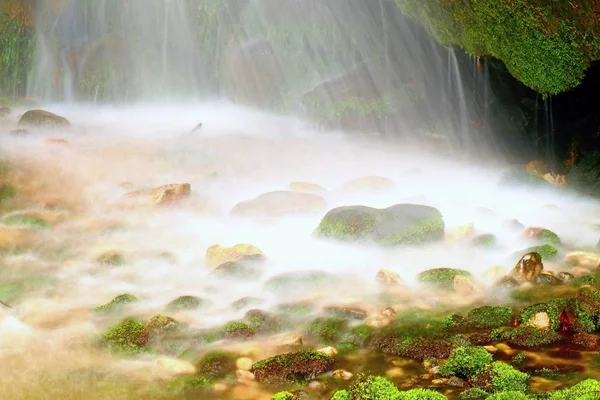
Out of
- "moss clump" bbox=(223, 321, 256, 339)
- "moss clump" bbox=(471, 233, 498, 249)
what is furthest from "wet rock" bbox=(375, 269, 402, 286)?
"moss clump" bbox=(223, 321, 256, 339)

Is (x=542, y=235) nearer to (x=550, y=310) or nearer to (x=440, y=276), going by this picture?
(x=440, y=276)

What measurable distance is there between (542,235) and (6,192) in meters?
7.91

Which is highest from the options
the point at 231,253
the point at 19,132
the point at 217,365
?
the point at 19,132

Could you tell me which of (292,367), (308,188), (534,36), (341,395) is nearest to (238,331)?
(292,367)

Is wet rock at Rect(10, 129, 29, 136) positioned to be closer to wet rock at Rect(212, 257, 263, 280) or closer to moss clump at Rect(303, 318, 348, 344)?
wet rock at Rect(212, 257, 263, 280)

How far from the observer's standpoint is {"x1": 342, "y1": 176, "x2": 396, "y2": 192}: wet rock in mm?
10898

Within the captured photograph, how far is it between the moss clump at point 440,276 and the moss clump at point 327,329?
1.30m

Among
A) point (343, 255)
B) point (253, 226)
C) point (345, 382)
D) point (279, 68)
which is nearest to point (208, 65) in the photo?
point (279, 68)

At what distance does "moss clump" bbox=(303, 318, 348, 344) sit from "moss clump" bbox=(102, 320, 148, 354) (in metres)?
1.47

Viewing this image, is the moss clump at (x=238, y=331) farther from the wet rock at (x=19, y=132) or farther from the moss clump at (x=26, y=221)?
the wet rock at (x=19, y=132)

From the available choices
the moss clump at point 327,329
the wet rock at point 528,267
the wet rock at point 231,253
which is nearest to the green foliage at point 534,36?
the wet rock at point 528,267

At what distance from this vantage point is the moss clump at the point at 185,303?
6.70m

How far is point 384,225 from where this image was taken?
853 cm

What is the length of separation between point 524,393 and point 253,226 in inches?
212
